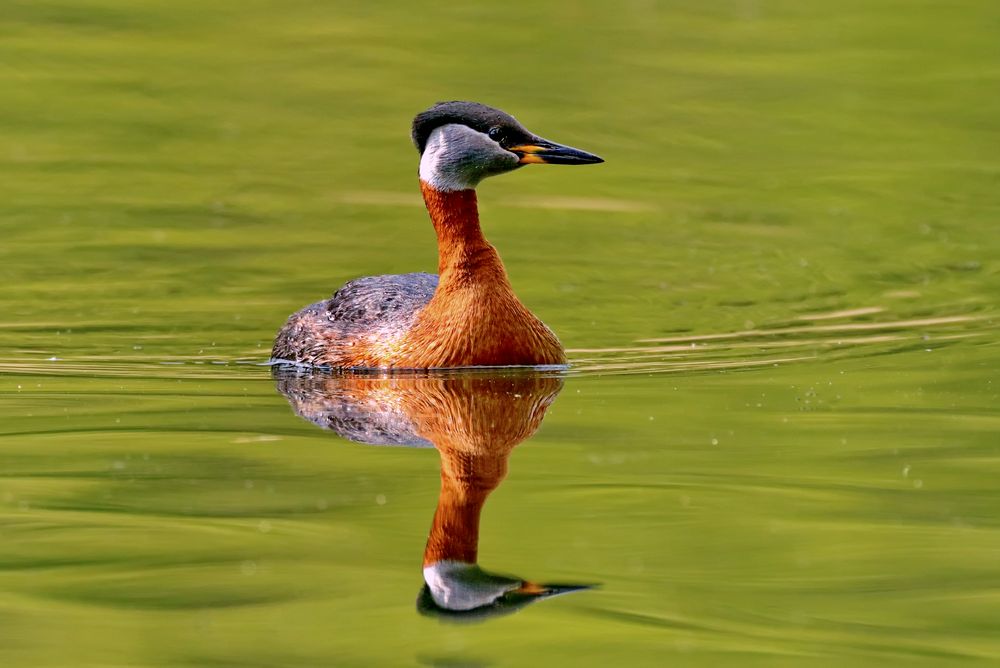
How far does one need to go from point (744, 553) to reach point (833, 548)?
15.5 inches

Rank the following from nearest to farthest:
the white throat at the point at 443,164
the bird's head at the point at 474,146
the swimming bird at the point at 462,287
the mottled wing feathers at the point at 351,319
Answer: the swimming bird at the point at 462,287, the bird's head at the point at 474,146, the white throat at the point at 443,164, the mottled wing feathers at the point at 351,319

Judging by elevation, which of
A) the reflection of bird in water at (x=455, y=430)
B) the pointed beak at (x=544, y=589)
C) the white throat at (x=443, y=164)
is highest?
the white throat at (x=443, y=164)

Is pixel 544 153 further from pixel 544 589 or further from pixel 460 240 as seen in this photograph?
pixel 544 589

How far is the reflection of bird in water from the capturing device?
23.7ft

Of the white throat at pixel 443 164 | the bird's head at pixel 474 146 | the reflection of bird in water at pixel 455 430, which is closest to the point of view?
the reflection of bird in water at pixel 455 430

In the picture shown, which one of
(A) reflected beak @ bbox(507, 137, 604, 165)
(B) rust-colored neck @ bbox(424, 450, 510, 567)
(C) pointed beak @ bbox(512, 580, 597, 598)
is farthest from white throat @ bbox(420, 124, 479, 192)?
(C) pointed beak @ bbox(512, 580, 597, 598)

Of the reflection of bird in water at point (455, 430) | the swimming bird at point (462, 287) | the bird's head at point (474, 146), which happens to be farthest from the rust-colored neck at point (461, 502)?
the bird's head at point (474, 146)

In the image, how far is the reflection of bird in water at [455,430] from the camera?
7.22m

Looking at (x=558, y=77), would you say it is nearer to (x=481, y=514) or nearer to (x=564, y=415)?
(x=564, y=415)

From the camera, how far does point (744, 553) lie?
7.72 metres

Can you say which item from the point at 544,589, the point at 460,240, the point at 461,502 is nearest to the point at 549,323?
the point at 460,240

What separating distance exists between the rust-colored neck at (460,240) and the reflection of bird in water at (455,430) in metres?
0.73

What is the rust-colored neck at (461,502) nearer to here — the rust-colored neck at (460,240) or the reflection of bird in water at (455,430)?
the reflection of bird in water at (455,430)

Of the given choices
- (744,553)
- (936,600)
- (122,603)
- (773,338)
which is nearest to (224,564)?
(122,603)
